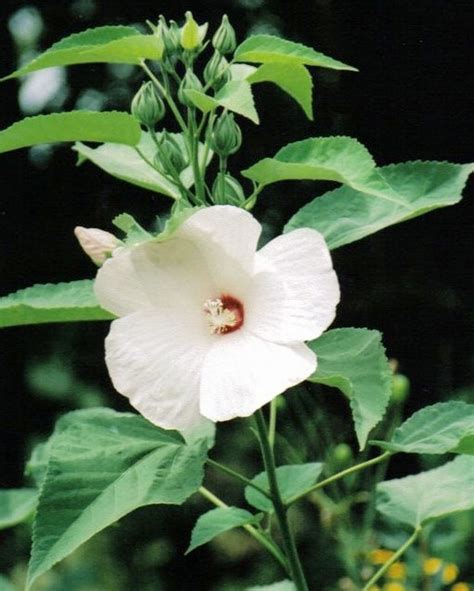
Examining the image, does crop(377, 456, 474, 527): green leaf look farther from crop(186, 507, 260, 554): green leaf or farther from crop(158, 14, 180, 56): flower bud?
crop(158, 14, 180, 56): flower bud

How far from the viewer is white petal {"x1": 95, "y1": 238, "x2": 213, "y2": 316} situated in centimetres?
90

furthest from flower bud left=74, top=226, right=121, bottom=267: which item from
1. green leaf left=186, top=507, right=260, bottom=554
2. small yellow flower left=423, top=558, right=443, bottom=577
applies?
small yellow flower left=423, top=558, right=443, bottom=577

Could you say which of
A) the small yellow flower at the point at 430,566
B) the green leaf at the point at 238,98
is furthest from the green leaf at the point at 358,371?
the small yellow flower at the point at 430,566

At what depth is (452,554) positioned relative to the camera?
2.42 meters

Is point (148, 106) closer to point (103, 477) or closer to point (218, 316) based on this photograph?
point (218, 316)

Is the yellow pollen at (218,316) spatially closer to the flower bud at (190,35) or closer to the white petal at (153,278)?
the white petal at (153,278)

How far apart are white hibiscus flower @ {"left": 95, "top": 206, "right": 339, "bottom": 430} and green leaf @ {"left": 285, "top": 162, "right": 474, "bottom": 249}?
130 millimetres

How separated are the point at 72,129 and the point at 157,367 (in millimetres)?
212

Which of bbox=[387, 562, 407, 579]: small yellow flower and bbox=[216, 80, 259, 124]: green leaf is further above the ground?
bbox=[216, 80, 259, 124]: green leaf

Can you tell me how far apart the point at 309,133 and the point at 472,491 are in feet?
7.10

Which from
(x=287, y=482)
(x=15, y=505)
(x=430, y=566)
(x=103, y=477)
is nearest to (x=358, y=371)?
(x=103, y=477)

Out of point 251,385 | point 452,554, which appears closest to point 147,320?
point 251,385

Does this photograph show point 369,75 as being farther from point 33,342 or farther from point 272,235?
point 33,342

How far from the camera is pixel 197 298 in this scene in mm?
938
